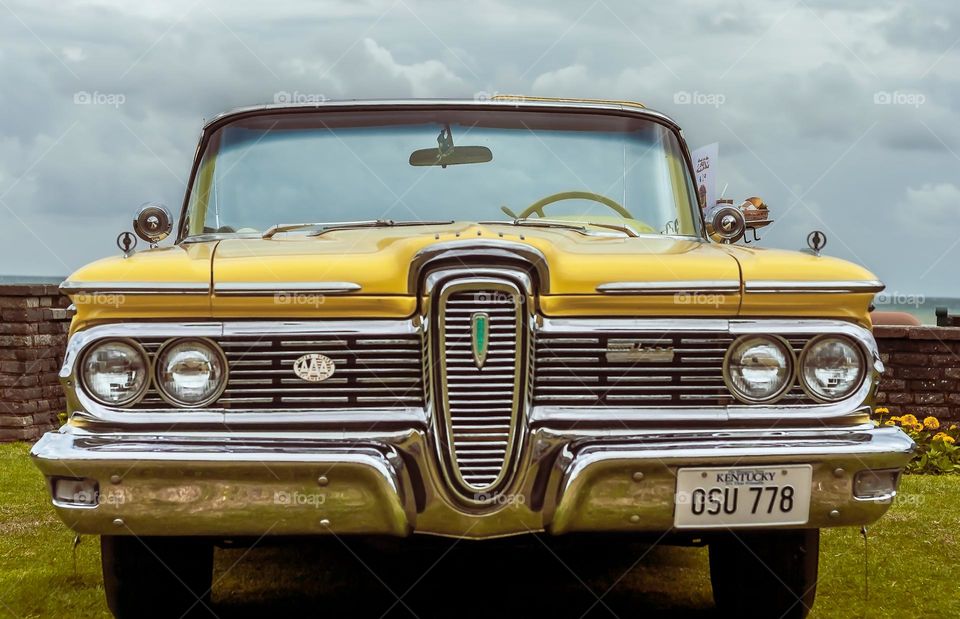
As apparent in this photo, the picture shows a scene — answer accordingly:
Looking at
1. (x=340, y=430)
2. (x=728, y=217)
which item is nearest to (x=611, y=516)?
(x=340, y=430)

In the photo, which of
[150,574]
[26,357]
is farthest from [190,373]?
[26,357]

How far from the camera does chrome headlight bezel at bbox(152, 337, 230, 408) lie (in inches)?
114

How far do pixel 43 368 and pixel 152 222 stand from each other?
176 inches

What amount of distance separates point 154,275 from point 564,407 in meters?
1.15

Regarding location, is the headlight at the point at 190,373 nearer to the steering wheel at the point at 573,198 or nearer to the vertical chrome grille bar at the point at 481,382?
the vertical chrome grille bar at the point at 481,382

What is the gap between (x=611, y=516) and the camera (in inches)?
112

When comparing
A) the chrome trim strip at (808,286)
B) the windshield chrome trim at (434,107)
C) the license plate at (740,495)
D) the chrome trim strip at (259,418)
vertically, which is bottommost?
the license plate at (740,495)

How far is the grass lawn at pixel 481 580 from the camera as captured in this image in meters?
4.02

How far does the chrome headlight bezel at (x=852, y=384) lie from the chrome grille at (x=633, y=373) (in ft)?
0.07

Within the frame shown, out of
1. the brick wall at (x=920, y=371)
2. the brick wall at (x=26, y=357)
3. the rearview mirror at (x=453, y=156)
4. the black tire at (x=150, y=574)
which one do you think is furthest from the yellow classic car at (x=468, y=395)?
the brick wall at (x=26, y=357)

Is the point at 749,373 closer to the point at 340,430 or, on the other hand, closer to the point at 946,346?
the point at 340,430

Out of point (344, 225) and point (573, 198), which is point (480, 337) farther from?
point (573, 198)

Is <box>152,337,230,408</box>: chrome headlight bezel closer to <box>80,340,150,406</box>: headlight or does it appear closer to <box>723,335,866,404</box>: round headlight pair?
<box>80,340,150,406</box>: headlight

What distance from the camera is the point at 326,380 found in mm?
2896
